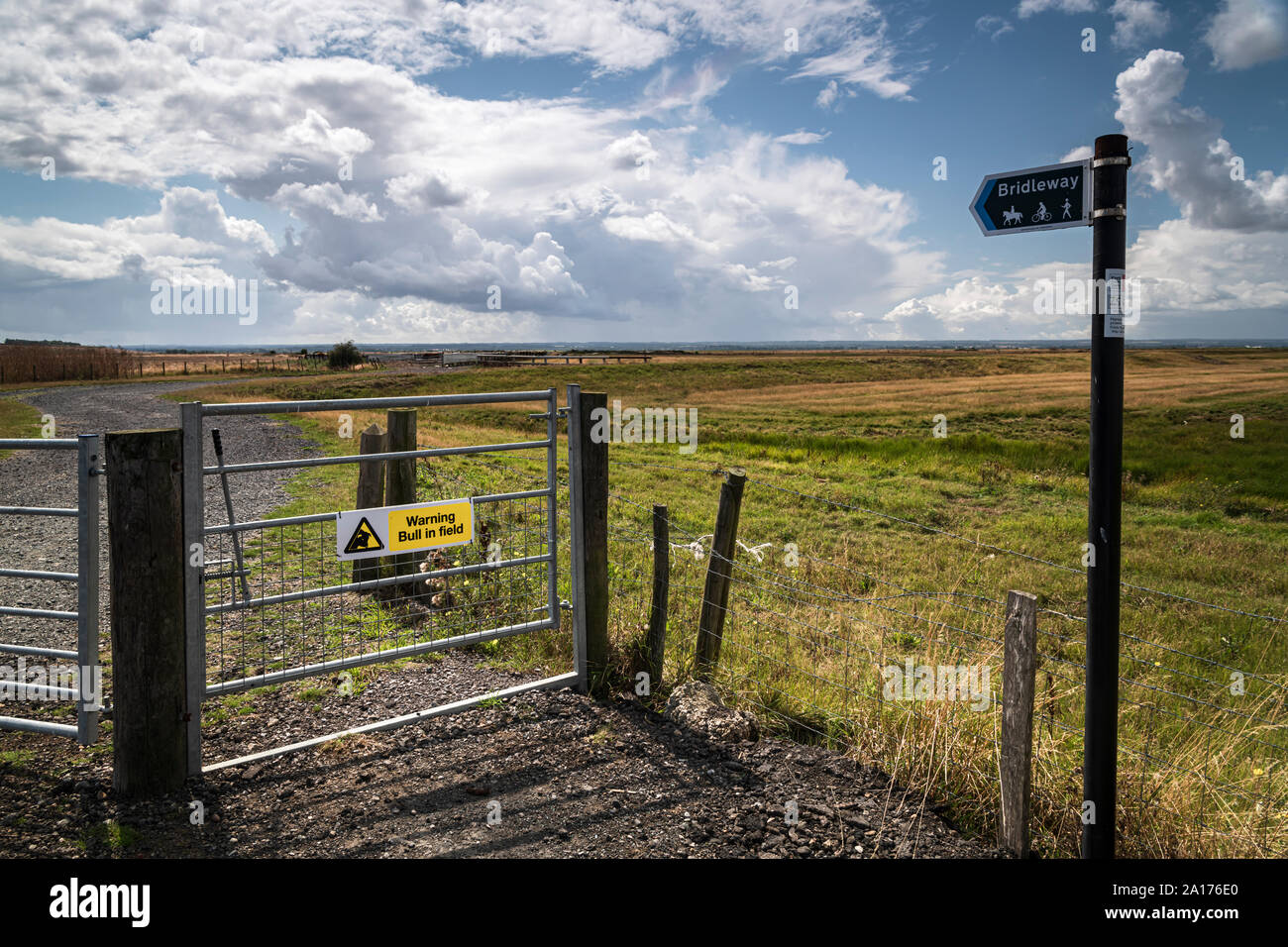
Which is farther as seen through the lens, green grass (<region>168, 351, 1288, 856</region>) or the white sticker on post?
green grass (<region>168, 351, 1288, 856</region>)

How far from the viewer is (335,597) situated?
8.23m

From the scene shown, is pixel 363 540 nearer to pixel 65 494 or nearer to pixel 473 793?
pixel 473 793

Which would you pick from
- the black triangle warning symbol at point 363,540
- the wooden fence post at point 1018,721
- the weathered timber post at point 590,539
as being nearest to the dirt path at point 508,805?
the wooden fence post at point 1018,721

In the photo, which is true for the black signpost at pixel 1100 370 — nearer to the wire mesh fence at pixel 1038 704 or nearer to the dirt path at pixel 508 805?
the wire mesh fence at pixel 1038 704

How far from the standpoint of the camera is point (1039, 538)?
574 inches

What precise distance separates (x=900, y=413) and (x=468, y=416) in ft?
70.8

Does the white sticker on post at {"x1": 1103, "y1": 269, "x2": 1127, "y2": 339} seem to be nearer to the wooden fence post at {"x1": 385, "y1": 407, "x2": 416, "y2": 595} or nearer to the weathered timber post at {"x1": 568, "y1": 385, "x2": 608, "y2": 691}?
the weathered timber post at {"x1": 568, "y1": 385, "x2": 608, "y2": 691}

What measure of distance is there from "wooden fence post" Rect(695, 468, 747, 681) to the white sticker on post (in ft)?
8.96

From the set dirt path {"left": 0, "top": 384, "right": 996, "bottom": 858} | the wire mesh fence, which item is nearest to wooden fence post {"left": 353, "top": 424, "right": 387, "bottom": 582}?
dirt path {"left": 0, "top": 384, "right": 996, "bottom": 858}

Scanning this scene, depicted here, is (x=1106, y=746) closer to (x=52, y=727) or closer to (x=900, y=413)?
(x=52, y=727)

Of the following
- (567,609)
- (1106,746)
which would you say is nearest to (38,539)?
(567,609)

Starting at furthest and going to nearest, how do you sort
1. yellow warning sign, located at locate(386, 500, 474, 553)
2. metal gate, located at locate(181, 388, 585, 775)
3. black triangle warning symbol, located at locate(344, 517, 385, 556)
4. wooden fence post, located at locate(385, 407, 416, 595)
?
wooden fence post, located at locate(385, 407, 416, 595) → yellow warning sign, located at locate(386, 500, 474, 553) → black triangle warning symbol, located at locate(344, 517, 385, 556) → metal gate, located at locate(181, 388, 585, 775)

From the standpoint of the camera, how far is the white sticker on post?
329 centimetres

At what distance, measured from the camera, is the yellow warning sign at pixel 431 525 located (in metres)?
5.13
